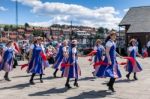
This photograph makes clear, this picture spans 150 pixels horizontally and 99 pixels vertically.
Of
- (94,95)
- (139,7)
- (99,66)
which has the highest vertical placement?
(139,7)

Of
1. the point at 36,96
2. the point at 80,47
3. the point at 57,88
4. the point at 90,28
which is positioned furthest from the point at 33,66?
the point at 90,28

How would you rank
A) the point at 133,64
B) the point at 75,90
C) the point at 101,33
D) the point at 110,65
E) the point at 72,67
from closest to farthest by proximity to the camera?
the point at 110,65 → the point at 75,90 → the point at 72,67 → the point at 133,64 → the point at 101,33

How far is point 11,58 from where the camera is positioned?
51.9 ft

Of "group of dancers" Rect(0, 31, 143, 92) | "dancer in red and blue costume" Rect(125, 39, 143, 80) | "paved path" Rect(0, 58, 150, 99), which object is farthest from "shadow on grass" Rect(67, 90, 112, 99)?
"dancer in red and blue costume" Rect(125, 39, 143, 80)

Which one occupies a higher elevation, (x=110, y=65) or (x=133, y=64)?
(x=110, y=65)

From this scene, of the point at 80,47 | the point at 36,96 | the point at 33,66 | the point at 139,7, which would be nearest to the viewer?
the point at 36,96

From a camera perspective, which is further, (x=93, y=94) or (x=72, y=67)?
(x=72, y=67)

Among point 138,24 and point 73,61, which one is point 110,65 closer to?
point 73,61

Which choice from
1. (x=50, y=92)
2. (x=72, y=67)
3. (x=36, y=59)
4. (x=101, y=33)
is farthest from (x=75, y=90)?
(x=101, y=33)

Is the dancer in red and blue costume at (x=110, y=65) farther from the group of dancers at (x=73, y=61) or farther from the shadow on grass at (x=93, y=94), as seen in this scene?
the shadow on grass at (x=93, y=94)

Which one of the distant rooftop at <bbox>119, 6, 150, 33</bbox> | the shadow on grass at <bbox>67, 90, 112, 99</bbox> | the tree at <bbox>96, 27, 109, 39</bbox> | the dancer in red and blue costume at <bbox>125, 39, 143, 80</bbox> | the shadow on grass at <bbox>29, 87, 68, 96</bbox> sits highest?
the distant rooftop at <bbox>119, 6, 150, 33</bbox>

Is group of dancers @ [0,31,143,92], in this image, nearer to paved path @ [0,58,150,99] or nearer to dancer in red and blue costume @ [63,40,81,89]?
dancer in red and blue costume @ [63,40,81,89]

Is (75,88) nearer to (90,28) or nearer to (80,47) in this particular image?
(80,47)

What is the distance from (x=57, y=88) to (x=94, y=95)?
5.92 ft
